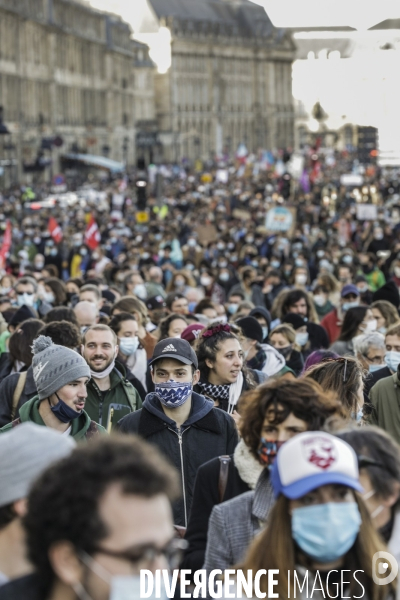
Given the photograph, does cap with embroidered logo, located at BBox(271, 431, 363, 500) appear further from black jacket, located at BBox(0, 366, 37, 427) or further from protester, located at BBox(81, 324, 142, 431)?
protester, located at BBox(81, 324, 142, 431)

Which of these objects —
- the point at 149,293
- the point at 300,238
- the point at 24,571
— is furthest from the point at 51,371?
the point at 300,238

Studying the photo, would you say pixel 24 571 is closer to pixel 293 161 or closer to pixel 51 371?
pixel 51 371

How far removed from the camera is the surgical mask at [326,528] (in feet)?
10.4

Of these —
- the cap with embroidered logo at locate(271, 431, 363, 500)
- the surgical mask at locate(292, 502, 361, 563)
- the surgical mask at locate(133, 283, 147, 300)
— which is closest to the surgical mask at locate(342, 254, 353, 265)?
the surgical mask at locate(133, 283, 147, 300)

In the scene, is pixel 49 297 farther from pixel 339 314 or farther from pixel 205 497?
pixel 205 497

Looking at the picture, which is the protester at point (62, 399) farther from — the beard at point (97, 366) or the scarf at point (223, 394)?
the beard at point (97, 366)

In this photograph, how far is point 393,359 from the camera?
782cm

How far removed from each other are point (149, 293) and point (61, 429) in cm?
891

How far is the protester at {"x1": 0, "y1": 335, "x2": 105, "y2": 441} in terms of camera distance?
18.1ft

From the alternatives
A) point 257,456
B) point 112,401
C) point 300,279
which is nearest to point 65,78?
point 300,279

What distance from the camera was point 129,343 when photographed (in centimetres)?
868

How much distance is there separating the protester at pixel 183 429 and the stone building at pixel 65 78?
54.0 meters

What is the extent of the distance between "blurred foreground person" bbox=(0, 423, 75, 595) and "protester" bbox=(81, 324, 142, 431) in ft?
11.0

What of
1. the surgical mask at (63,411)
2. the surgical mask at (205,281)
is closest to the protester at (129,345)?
the surgical mask at (63,411)
